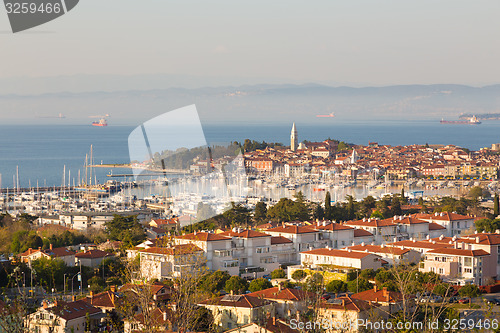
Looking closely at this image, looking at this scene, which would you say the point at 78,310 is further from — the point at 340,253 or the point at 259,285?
the point at 340,253

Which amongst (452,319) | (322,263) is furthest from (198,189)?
(452,319)

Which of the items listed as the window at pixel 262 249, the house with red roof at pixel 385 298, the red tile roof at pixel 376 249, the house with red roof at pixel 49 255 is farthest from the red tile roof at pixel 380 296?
the house with red roof at pixel 49 255

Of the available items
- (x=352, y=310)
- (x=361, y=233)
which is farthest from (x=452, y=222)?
(x=352, y=310)

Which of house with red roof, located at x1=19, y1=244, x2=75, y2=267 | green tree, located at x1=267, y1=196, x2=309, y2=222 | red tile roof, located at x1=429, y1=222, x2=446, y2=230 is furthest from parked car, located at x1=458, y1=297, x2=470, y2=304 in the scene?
green tree, located at x1=267, y1=196, x2=309, y2=222

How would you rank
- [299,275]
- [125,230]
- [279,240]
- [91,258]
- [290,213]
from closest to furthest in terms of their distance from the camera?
[299,275] → [91,258] → [279,240] → [125,230] → [290,213]

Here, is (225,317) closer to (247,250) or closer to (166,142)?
(166,142)
